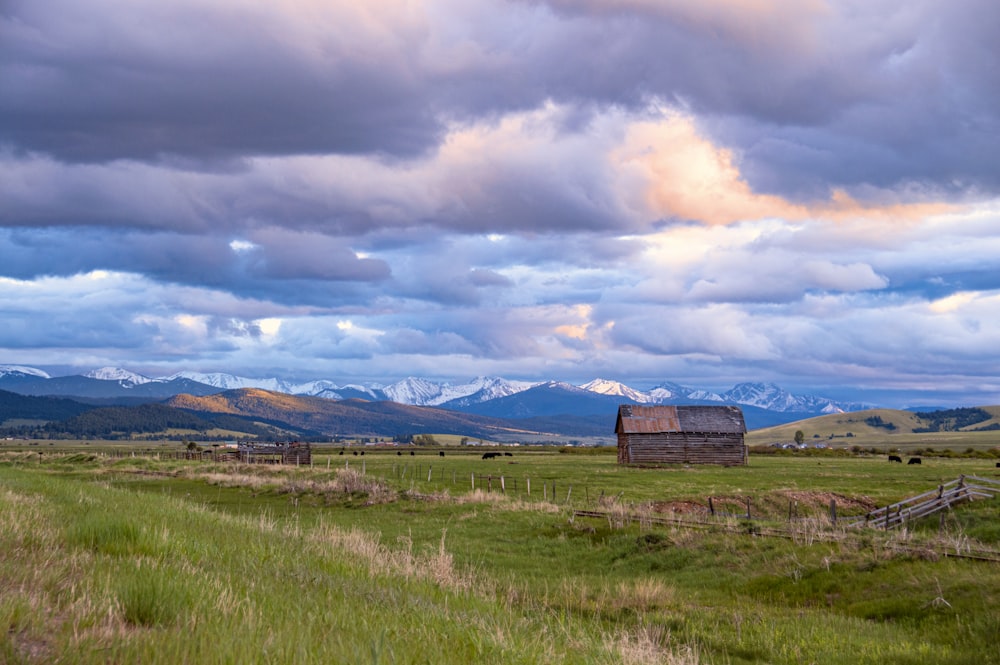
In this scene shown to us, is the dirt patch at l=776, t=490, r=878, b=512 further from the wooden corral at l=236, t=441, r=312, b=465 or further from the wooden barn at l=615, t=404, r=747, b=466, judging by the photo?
the wooden corral at l=236, t=441, r=312, b=465

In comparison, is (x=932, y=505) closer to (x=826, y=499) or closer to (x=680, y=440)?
(x=826, y=499)

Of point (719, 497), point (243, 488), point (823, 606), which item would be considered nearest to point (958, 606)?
point (823, 606)

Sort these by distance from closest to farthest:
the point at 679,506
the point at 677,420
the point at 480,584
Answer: the point at 480,584
the point at 679,506
the point at 677,420

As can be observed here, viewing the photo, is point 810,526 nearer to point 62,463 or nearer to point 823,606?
point 823,606

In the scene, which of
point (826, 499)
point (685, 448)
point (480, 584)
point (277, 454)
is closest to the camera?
point (480, 584)

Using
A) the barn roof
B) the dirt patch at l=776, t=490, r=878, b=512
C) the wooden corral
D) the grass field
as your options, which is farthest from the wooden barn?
the grass field

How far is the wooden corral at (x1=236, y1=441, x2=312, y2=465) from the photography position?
93312 millimetres

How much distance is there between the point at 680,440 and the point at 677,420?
3059 mm

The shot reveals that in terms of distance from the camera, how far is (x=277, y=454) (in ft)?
346

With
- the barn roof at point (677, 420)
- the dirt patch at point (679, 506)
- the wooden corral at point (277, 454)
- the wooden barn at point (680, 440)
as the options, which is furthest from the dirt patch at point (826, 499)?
the wooden corral at point (277, 454)

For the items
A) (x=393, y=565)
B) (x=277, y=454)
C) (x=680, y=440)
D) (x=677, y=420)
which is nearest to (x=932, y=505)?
(x=393, y=565)

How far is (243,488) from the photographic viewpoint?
5400cm

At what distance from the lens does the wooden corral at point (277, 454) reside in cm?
9331

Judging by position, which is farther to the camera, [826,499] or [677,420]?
[677,420]
